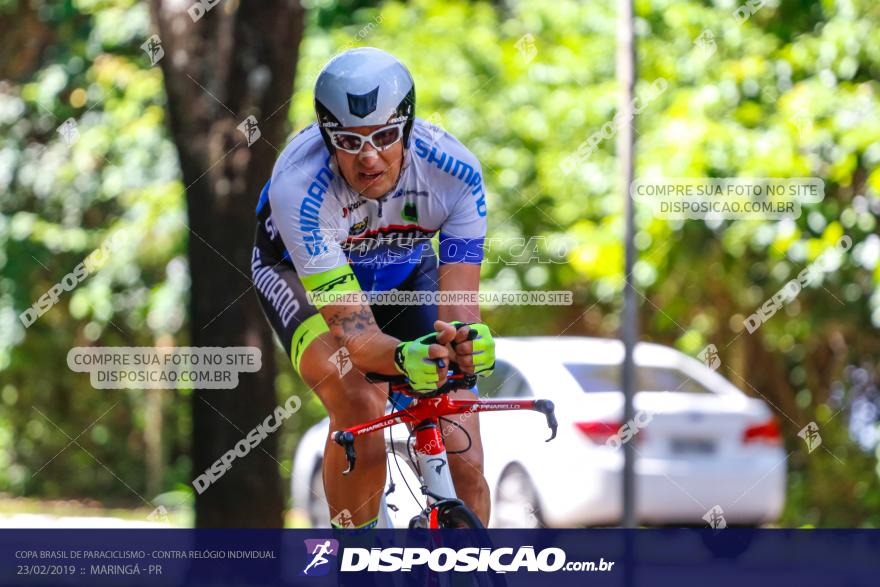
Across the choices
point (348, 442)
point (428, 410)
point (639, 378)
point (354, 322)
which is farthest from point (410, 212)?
point (639, 378)

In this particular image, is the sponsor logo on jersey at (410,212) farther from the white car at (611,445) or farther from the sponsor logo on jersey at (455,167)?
the white car at (611,445)

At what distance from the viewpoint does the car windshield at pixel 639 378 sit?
535 centimetres

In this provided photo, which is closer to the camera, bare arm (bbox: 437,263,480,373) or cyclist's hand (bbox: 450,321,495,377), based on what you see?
cyclist's hand (bbox: 450,321,495,377)

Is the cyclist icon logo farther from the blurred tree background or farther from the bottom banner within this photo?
the blurred tree background

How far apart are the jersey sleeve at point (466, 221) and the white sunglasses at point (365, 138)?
0.26 metres

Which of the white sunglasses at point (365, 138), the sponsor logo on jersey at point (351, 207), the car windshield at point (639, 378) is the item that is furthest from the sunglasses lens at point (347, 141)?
the car windshield at point (639, 378)

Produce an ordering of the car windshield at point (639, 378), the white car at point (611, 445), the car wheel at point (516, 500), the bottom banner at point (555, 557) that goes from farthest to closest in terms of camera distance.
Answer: the car windshield at point (639, 378) → the white car at point (611, 445) → the car wheel at point (516, 500) → the bottom banner at point (555, 557)

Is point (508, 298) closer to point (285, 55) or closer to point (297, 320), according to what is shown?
point (285, 55)

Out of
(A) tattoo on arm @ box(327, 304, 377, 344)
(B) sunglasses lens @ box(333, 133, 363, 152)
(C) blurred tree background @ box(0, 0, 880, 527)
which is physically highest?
(C) blurred tree background @ box(0, 0, 880, 527)

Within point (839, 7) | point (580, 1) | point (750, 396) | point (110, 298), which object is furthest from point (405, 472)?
point (110, 298)

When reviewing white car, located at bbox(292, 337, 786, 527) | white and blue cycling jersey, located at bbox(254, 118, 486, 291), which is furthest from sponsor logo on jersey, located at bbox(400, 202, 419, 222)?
white car, located at bbox(292, 337, 786, 527)

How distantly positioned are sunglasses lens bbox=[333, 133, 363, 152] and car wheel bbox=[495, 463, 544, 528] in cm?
173

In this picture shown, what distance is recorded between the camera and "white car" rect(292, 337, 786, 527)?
4812 mm

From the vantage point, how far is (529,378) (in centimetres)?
507
